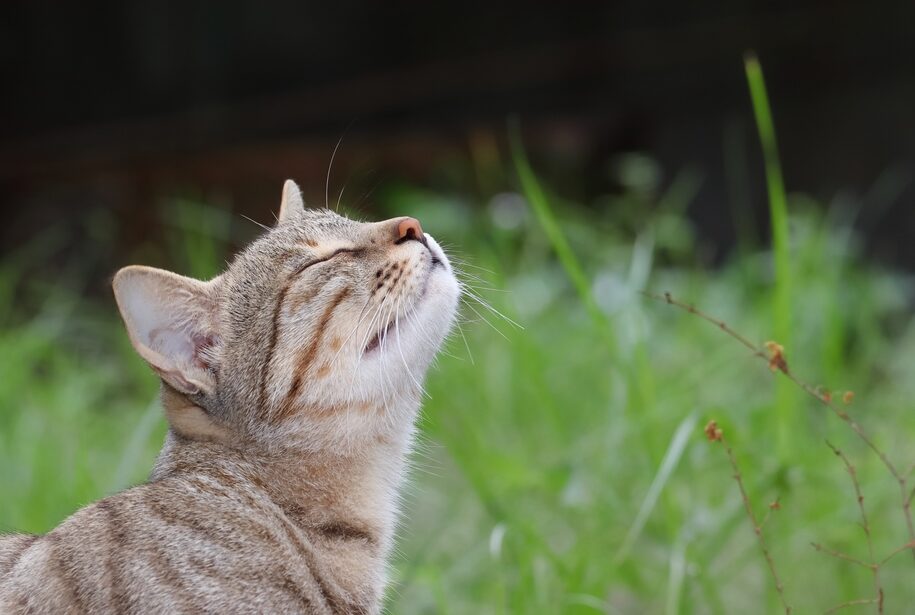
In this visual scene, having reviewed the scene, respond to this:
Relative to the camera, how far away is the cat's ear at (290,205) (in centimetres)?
292

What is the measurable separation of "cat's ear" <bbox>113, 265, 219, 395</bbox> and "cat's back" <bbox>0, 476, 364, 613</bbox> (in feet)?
0.82

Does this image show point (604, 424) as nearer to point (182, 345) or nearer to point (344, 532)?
point (344, 532)

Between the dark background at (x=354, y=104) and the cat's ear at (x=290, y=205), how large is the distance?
3931mm

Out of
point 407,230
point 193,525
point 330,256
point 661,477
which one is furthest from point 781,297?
point 193,525

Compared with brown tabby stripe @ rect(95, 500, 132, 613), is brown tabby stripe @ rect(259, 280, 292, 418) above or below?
above

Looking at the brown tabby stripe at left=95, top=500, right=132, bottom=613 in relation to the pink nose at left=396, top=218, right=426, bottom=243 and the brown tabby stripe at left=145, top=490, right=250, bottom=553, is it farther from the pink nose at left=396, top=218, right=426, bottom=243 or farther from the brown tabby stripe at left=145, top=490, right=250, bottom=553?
the pink nose at left=396, top=218, right=426, bottom=243

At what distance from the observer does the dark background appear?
708 centimetres

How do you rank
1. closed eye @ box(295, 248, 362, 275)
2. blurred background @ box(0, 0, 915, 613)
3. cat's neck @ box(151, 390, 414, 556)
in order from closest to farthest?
cat's neck @ box(151, 390, 414, 556) < closed eye @ box(295, 248, 362, 275) < blurred background @ box(0, 0, 915, 613)

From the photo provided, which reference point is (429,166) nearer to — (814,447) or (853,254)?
(853,254)

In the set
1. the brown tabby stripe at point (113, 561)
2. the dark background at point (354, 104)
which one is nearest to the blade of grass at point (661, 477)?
the brown tabby stripe at point (113, 561)

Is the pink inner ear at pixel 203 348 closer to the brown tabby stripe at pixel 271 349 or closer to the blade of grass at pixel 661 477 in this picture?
the brown tabby stripe at pixel 271 349

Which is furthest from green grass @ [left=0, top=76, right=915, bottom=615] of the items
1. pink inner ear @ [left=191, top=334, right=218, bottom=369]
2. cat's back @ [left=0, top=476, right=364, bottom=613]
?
pink inner ear @ [left=191, top=334, right=218, bottom=369]

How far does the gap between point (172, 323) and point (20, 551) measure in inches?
21.9

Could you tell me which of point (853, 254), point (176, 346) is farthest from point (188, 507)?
point (853, 254)
